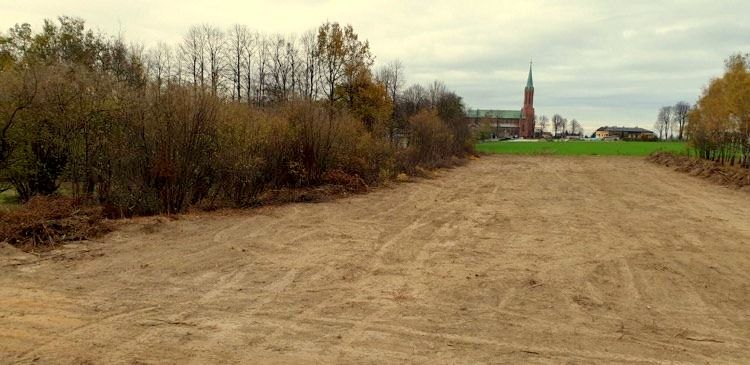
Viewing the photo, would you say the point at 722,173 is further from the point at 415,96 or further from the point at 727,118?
the point at 415,96

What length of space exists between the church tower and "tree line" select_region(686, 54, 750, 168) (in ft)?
420

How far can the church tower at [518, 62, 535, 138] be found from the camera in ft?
538

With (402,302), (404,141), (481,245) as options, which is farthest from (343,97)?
(402,302)

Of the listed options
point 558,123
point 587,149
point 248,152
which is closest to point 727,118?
Answer: point 248,152

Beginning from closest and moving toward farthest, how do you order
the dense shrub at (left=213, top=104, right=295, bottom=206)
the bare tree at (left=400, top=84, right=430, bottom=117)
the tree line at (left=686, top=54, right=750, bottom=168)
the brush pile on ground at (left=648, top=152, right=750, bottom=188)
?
the dense shrub at (left=213, top=104, right=295, bottom=206)
the brush pile on ground at (left=648, top=152, right=750, bottom=188)
the tree line at (left=686, top=54, right=750, bottom=168)
the bare tree at (left=400, top=84, right=430, bottom=117)

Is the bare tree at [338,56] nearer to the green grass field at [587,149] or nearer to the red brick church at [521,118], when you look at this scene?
the green grass field at [587,149]

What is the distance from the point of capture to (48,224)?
8.58 m

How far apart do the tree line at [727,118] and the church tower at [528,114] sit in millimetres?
127895

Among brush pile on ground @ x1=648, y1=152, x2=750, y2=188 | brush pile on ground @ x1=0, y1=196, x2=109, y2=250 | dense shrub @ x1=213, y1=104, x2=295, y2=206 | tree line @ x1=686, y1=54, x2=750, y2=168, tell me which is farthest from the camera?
tree line @ x1=686, y1=54, x2=750, y2=168

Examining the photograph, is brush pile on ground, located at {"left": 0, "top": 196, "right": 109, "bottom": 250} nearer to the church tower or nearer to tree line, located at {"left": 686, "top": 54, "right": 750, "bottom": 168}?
tree line, located at {"left": 686, "top": 54, "right": 750, "bottom": 168}

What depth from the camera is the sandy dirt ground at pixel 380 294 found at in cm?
457

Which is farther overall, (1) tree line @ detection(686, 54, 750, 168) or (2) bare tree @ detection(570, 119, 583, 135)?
(2) bare tree @ detection(570, 119, 583, 135)

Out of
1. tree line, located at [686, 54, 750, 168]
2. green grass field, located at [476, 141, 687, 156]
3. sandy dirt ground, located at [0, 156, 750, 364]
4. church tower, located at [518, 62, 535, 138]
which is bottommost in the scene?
sandy dirt ground, located at [0, 156, 750, 364]

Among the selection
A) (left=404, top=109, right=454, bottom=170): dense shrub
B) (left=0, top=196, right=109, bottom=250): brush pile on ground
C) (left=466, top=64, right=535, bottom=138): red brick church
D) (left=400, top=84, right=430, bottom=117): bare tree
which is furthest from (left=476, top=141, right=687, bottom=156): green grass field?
(left=466, top=64, right=535, bottom=138): red brick church
